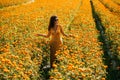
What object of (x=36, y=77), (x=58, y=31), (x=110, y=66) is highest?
(x=58, y=31)

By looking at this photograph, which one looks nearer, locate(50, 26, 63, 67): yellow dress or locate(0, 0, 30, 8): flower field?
locate(50, 26, 63, 67): yellow dress

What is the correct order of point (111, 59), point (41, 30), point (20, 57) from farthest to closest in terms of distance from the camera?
point (41, 30), point (111, 59), point (20, 57)

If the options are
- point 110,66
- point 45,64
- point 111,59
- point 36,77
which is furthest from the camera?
point 111,59

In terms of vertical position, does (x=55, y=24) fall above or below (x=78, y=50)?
above

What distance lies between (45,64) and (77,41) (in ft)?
4.26

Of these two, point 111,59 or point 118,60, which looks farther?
point 111,59

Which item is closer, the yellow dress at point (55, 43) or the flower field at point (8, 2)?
the yellow dress at point (55, 43)

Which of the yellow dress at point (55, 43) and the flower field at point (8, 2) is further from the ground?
the yellow dress at point (55, 43)

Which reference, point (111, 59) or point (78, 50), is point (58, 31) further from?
point (111, 59)

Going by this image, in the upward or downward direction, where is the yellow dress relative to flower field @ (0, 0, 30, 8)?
upward

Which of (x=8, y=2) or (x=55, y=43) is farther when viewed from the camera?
(x=8, y=2)

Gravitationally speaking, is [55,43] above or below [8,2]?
above

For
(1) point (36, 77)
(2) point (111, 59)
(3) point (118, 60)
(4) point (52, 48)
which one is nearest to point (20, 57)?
(1) point (36, 77)

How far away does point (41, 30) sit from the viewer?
1259 centimetres
